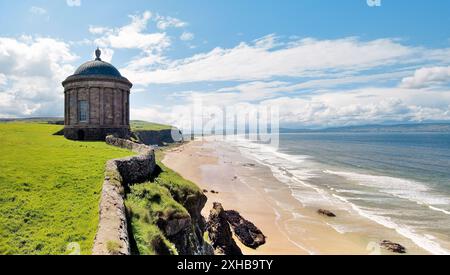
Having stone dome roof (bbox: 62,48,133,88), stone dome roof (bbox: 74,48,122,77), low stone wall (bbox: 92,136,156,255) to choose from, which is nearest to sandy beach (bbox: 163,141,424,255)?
low stone wall (bbox: 92,136,156,255)

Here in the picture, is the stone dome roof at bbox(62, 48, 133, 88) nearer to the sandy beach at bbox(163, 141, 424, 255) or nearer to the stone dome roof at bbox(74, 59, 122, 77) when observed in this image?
the stone dome roof at bbox(74, 59, 122, 77)

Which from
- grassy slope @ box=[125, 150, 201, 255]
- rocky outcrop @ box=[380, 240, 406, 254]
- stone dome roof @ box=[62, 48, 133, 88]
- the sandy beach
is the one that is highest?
stone dome roof @ box=[62, 48, 133, 88]

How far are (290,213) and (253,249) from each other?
9.80 metres

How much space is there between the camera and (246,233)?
22828mm

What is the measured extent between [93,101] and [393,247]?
3213 centimetres

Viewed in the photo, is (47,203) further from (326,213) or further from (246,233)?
(326,213)

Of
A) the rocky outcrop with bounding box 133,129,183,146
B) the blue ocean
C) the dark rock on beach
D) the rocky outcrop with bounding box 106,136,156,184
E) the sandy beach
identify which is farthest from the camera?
the rocky outcrop with bounding box 133,129,183,146

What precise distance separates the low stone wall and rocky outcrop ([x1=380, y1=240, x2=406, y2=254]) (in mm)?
17358

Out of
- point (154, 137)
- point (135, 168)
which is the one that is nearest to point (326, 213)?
point (135, 168)

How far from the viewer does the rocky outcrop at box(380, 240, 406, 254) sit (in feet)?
69.0

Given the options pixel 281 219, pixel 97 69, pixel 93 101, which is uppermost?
pixel 97 69

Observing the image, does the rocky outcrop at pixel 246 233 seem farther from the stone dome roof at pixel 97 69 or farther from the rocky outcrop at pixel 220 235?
the stone dome roof at pixel 97 69

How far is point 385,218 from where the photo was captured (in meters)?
28.0

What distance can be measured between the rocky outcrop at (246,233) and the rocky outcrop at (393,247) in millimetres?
→ 8648
